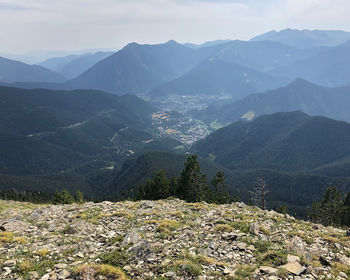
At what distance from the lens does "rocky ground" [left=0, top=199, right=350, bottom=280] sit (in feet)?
54.2

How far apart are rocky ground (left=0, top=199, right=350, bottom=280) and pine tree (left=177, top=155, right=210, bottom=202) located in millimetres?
45528

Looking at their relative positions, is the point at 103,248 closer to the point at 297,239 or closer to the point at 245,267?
the point at 245,267

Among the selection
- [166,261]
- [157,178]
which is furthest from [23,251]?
[157,178]

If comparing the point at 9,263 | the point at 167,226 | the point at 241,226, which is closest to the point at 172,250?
the point at 167,226

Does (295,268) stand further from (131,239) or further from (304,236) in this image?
(131,239)

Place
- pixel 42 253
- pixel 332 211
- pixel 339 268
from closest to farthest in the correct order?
1. pixel 339 268
2. pixel 42 253
3. pixel 332 211

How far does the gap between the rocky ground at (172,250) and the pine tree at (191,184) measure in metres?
45.5

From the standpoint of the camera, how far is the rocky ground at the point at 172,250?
1652 cm

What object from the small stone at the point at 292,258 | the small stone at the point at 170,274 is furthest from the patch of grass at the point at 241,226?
the small stone at the point at 170,274

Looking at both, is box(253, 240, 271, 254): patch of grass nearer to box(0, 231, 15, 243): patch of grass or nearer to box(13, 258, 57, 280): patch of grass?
box(13, 258, 57, 280): patch of grass

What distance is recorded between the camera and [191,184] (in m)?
76.9

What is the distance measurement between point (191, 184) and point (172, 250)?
2254 inches

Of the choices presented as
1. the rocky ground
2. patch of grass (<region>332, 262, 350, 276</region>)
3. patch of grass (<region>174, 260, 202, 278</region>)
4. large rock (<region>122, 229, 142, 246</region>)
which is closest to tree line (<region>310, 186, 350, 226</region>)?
the rocky ground

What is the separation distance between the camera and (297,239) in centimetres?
2233
